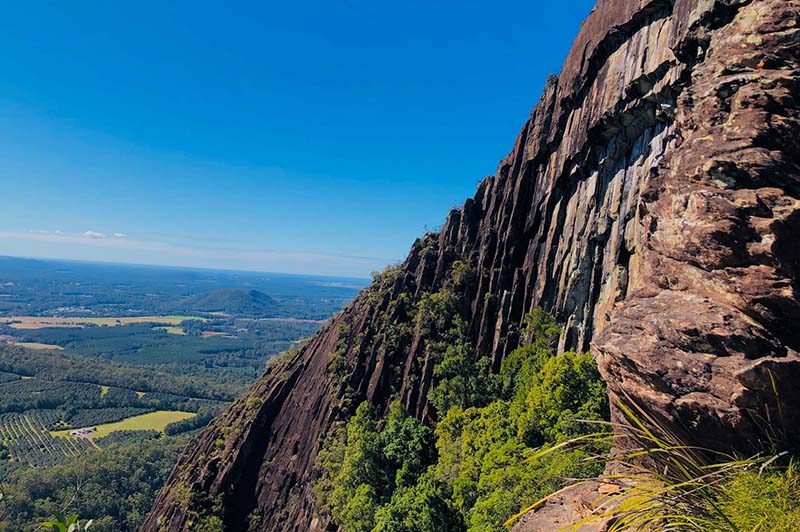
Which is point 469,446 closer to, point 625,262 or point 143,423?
point 625,262

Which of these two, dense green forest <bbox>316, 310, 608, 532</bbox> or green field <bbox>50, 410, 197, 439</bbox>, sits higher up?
dense green forest <bbox>316, 310, 608, 532</bbox>

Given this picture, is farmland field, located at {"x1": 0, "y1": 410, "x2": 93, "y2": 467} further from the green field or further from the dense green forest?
the dense green forest

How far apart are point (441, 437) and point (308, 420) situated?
21.5m

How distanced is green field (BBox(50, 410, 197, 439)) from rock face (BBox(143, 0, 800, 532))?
374ft

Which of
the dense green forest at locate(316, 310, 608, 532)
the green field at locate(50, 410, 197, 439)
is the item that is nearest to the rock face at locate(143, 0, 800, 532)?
the dense green forest at locate(316, 310, 608, 532)

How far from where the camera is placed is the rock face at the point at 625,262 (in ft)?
28.4

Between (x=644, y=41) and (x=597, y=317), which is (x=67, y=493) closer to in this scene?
(x=597, y=317)

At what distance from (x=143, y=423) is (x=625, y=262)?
182 meters

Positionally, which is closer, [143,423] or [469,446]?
[469,446]

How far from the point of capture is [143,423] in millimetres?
162375

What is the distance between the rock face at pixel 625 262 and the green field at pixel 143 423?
374 feet

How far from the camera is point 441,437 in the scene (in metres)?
41.1

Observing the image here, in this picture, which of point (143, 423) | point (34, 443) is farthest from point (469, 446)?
point (143, 423)

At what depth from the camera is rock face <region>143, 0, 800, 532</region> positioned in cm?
866
